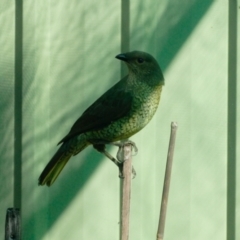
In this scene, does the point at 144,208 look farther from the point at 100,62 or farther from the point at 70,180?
the point at 100,62

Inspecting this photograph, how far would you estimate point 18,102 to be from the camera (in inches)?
143

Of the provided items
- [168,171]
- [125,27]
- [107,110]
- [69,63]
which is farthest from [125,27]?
[168,171]

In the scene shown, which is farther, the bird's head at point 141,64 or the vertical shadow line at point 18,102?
the vertical shadow line at point 18,102

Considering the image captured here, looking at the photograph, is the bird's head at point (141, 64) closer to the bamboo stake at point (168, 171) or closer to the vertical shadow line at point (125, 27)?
the vertical shadow line at point (125, 27)

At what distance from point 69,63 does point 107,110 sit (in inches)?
19.6

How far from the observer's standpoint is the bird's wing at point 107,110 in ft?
10.6

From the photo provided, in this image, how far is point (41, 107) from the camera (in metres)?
3.65

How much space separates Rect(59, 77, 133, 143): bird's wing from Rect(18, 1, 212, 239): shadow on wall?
1.25 feet

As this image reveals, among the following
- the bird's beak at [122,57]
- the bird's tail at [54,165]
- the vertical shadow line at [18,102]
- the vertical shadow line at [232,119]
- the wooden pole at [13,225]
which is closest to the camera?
the wooden pole at [13,225]

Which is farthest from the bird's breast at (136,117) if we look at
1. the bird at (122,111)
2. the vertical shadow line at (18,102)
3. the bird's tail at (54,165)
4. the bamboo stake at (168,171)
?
the bamboo stake at (168,171)

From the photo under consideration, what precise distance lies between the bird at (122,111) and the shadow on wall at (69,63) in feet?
1.19

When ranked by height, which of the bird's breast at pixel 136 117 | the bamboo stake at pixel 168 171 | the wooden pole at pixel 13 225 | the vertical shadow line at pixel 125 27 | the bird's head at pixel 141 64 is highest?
the vertical shadow line at pixel 125 27

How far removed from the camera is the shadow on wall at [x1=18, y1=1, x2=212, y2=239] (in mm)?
3623

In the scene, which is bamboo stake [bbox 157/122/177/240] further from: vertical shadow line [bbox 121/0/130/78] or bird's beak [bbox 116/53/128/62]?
vertical shadow line [bbox 121/0/130/78]
